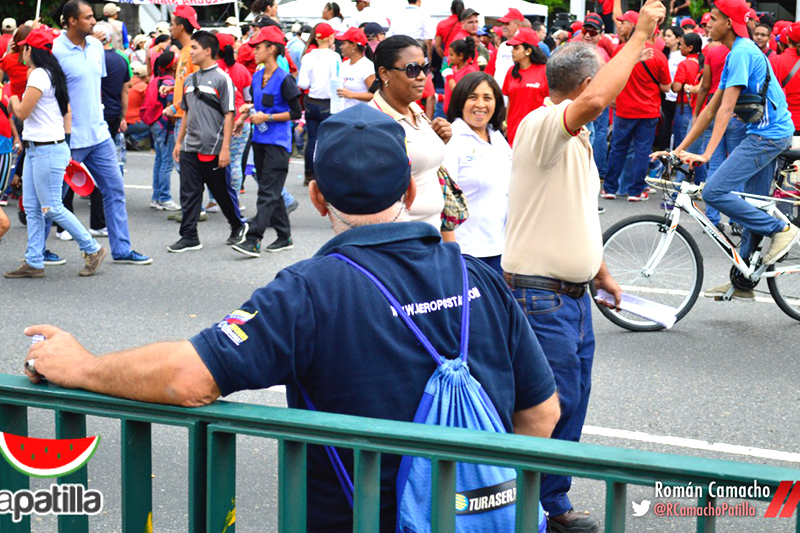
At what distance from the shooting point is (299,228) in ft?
35.3

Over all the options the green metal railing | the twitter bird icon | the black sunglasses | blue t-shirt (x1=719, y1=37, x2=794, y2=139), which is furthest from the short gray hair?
blue t-shirt (x1=719, y1=37, x2=794, y2=139)

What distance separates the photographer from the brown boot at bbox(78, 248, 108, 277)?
28.1 ft

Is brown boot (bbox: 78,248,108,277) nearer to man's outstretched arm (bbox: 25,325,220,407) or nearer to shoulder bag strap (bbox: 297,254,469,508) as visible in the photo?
man's outstretched arm (bbox: 25,325,220,407)

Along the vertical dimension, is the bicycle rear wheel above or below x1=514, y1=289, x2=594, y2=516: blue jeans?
below

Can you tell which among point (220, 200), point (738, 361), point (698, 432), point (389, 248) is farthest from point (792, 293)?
point (389, 248)

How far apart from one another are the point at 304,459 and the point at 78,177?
6907mm

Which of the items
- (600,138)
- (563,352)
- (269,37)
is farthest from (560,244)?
(600,138)

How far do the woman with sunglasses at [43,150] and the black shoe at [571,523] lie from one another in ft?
18.3

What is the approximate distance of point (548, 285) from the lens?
13.3ft

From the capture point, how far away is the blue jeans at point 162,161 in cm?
1125

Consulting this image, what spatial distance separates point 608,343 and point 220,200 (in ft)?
13.8

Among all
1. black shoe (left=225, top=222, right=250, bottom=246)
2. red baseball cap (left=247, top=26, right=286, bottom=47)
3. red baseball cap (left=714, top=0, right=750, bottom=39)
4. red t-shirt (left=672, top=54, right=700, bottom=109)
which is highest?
red baseball cap (left=714, top=0, right=750, bottom=39)

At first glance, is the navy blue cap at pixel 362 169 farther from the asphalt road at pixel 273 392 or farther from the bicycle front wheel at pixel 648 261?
the bicycle front wheel at pixel 648 261

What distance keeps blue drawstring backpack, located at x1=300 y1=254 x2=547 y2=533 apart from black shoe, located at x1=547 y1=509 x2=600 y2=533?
1.83 meters
